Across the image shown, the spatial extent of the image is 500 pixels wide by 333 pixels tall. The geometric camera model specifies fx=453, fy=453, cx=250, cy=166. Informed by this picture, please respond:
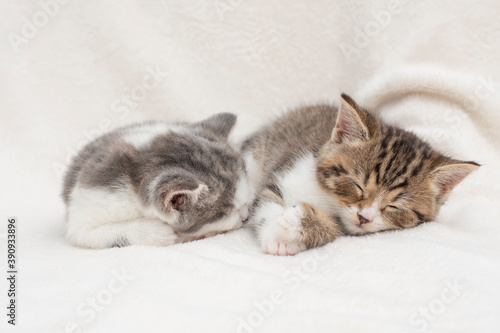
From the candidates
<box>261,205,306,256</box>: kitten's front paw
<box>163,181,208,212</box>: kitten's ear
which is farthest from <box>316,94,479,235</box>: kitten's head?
<box>163,181,208,212</box>: kitten's ear

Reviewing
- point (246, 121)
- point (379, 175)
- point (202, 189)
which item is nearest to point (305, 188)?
point (379, 175)

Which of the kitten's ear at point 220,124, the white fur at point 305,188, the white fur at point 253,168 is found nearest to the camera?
the white fur at point 305,188

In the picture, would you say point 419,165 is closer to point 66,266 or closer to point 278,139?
point 278,139

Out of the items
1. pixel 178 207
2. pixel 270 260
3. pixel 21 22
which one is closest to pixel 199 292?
pixel 270 260

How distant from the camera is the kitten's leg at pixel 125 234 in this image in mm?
2012

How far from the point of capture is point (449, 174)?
2.00 meters

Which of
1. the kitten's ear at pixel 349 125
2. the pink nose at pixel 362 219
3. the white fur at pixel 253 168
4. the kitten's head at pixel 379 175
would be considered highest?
the kitten's ear at pixel 349 125

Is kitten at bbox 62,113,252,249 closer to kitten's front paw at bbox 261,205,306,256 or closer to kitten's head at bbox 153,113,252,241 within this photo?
kitten's head at bbox 153,113,252,241

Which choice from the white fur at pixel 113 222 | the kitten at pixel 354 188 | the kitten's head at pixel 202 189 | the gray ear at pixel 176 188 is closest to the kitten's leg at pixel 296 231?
the kitten at pixel 354 188

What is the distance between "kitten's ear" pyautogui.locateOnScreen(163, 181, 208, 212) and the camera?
1.85m

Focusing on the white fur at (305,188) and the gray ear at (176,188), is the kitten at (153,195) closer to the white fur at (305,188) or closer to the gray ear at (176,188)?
the gray ear at (176,188)

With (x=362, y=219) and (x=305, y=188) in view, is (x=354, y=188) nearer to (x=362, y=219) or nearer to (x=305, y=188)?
(x=362, y=219)

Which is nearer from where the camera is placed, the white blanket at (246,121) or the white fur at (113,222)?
the white blanket at (246,121)

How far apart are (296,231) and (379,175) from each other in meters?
0.44
